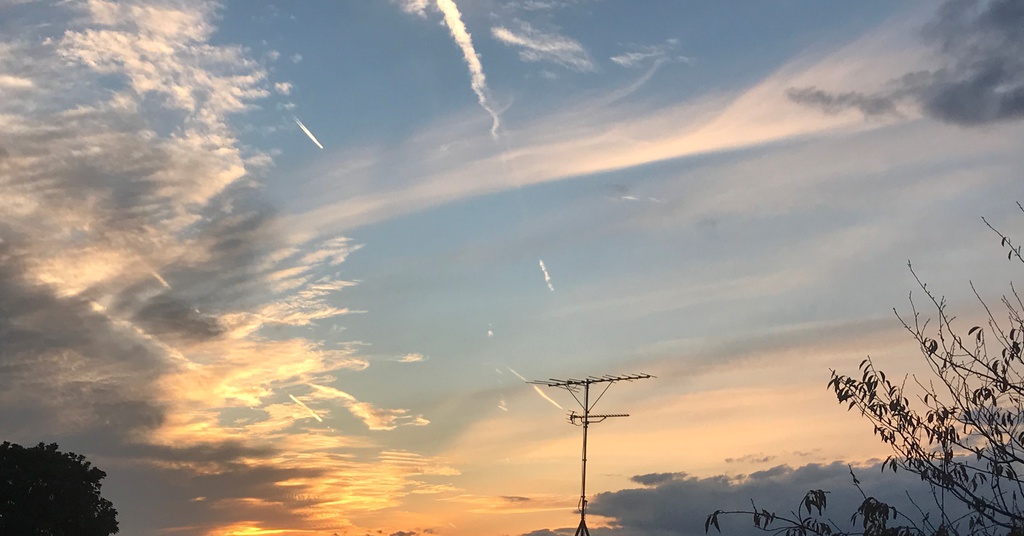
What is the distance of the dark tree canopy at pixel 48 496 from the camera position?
5425 centimetres

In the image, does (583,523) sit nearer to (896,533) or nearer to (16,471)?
(16,471)

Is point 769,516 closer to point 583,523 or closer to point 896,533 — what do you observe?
point 896,533

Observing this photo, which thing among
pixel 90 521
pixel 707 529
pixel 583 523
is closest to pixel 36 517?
pixel 90 521

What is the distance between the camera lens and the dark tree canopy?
54.2 m

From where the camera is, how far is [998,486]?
12164 mm

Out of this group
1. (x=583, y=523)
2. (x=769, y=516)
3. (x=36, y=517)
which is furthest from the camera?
(x=583, y=523)

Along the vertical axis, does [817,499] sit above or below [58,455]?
below

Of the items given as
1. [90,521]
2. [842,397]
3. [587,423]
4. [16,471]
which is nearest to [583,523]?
[587,423]

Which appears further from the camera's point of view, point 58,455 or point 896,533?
point 58,455

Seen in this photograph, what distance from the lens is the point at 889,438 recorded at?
13406 millimetres

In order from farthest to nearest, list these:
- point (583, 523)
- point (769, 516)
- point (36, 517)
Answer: point (583, 523)
point (36, 517)
point (769, 516)

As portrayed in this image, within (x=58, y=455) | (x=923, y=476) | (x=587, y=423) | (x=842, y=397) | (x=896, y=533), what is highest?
(x=587, y=423)

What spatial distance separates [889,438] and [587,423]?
50.1 metres

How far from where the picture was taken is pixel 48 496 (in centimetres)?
5562
